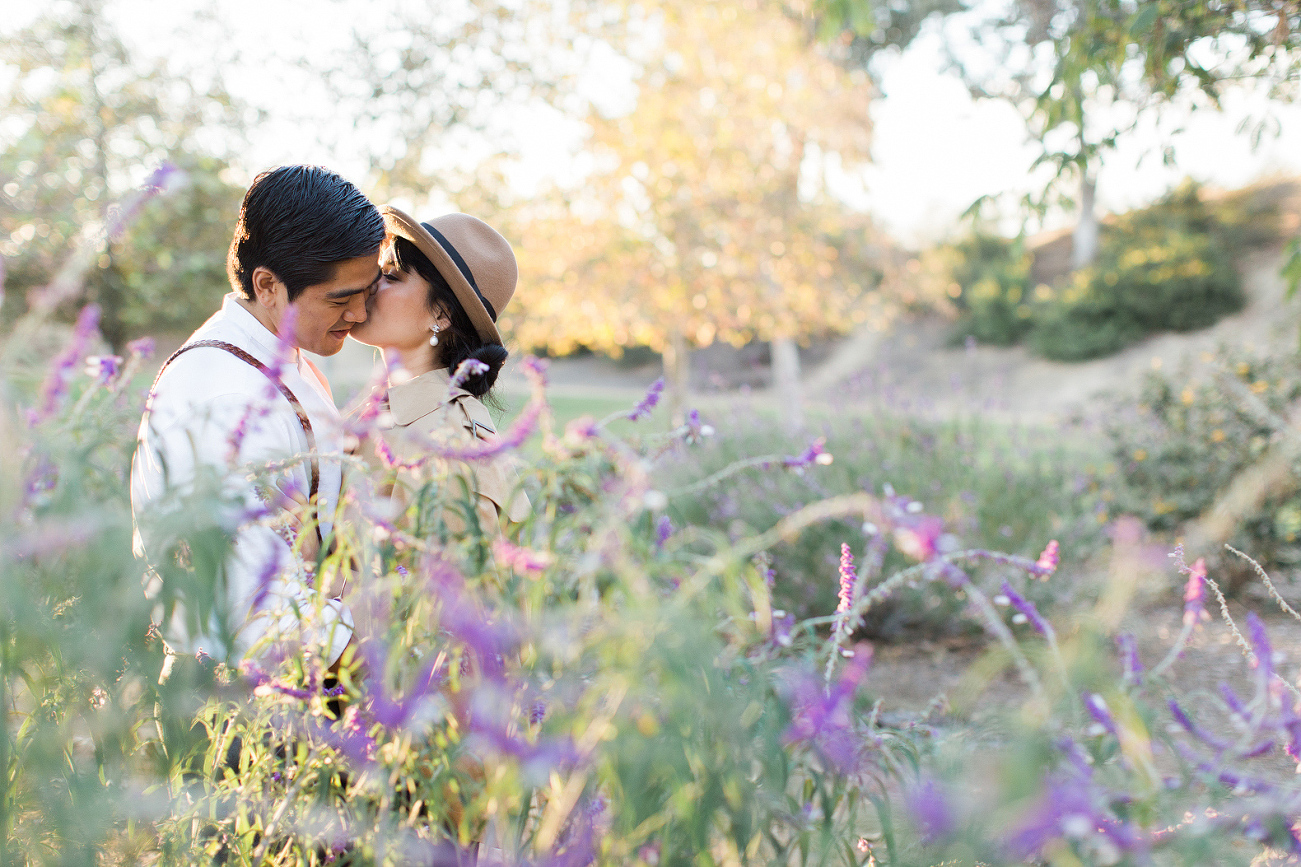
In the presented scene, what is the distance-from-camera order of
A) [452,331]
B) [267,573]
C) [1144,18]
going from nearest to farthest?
1. [267,573]
2. [452,331]
3. [1144,18]

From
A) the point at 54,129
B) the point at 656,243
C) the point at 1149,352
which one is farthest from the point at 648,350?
the point at 54,129

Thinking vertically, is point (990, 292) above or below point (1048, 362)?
above

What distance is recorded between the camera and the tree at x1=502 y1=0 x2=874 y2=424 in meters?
10.8

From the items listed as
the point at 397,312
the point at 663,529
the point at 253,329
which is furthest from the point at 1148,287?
the point at 663,529

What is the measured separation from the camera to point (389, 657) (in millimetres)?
937

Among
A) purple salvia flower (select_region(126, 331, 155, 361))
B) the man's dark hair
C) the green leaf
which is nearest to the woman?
the man's dark hair

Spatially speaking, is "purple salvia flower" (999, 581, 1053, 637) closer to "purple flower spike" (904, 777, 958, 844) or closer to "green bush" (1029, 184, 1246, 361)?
"purple flower spike" (904, 777, 958, 844)

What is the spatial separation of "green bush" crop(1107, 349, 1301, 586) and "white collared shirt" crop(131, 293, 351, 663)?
4.98 m

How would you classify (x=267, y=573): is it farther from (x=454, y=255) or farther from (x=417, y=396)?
(x=454, y=255)

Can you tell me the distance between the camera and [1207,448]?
17.0ft

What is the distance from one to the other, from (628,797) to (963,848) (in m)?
0.45

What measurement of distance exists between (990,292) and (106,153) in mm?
23146

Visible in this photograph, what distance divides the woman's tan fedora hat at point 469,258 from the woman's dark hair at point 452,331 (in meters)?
A: 0.03

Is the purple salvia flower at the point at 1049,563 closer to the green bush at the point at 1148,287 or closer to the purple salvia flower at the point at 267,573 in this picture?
the purple salvia flower at the point at 267,573
